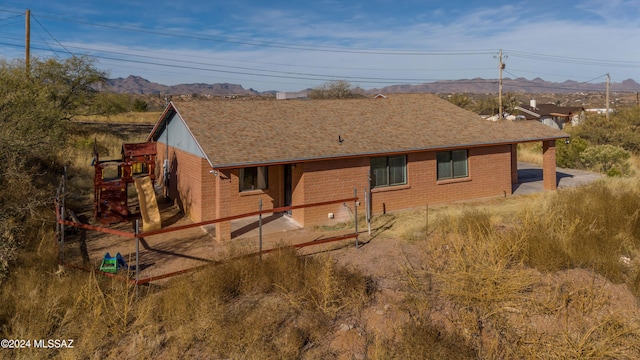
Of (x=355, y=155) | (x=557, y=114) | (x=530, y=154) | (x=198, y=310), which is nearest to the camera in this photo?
(x=198, y=310)

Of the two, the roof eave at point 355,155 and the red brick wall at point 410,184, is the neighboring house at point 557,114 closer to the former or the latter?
the red brick wall at point 410,184

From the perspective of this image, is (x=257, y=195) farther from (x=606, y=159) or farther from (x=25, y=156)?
(x=606, y=159)

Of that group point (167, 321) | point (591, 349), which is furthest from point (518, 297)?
point (167, 321)

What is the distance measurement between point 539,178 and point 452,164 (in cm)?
860

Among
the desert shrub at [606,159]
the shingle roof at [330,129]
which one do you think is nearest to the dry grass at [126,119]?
the shingle roof at [330,129]

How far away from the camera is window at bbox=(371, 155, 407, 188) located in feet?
52.0

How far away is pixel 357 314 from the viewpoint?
303 inches

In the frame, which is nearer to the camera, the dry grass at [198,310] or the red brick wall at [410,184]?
the dry grass at [198,310]

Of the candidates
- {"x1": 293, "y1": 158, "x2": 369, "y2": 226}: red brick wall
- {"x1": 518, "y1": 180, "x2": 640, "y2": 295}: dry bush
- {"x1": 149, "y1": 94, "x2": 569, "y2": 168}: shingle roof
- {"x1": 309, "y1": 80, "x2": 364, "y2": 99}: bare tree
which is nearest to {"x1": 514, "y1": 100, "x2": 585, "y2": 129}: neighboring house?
{"x1": 309, "y1": 80, "x2": 364, "y2": 99}: bare tree

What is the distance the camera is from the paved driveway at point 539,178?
20438mm

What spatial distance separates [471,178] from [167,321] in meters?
14.2

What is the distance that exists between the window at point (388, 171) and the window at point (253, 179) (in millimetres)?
4152

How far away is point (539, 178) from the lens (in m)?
23.1

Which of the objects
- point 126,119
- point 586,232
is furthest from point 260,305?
point 126,119
